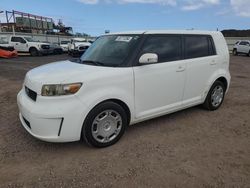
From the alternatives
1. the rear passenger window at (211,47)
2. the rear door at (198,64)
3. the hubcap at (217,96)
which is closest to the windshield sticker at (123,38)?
the rear door at (198,64)

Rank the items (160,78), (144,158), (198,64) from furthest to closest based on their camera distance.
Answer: (198,64) < (160,78) < (144,158)

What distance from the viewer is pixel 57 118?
3.25 metres

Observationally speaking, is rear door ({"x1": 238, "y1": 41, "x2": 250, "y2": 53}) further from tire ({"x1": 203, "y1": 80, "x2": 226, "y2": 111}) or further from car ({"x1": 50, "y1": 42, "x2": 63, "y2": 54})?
tire ({"x1": 203, "y1": 80, "x2": 226, "y2": 111})

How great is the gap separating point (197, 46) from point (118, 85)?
211cm

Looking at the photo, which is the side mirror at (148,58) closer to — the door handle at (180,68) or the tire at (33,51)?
the door handle at (180,68)

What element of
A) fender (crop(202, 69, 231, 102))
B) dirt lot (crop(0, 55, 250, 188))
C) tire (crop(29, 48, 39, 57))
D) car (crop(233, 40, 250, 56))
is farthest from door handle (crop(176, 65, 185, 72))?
car (crop(233, 40, 250, 56))

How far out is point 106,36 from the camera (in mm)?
4766

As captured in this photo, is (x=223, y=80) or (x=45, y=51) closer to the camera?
(x=223, y=80)

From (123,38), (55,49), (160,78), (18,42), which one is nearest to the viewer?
(160,78)

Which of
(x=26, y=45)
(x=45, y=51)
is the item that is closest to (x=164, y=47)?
(x=45, y=51)

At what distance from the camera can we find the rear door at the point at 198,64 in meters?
4.68

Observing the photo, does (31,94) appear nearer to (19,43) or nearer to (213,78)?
(213,78)

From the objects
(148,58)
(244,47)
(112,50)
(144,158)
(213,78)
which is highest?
(112,50)

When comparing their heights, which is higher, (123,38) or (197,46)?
(123,38)
